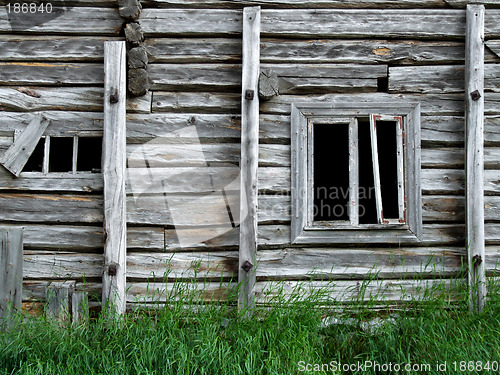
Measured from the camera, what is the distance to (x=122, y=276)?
12.4 ft

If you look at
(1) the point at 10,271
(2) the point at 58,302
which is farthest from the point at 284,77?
(1) the point at 10,271

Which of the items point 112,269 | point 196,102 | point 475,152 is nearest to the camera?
point 112,269

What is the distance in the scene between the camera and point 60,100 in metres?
3.95

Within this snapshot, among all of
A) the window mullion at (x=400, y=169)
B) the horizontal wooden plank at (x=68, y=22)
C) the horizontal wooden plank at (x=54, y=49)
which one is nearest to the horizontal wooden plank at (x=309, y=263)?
the window mullion at (x=400, y=169)

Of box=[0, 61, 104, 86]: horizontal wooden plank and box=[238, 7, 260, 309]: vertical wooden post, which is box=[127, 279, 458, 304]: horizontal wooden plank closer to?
box=[238, 7, 260, 309]: vertical wooden post

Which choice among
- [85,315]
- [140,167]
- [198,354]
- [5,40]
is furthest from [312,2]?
[85,315]

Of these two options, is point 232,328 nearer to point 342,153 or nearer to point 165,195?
point 165,195

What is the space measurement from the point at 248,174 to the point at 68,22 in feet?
7.36

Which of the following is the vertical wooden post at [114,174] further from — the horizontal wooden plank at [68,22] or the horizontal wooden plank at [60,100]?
the horizontal wooden plank at [68,22]

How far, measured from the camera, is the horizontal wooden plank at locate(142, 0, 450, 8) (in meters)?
3.96

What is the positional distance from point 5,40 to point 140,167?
1.76 metres

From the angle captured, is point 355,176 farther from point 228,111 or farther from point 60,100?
point 60,100

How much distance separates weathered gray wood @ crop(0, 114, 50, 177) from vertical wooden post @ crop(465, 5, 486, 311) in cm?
392

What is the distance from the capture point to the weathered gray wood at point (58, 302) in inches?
147
